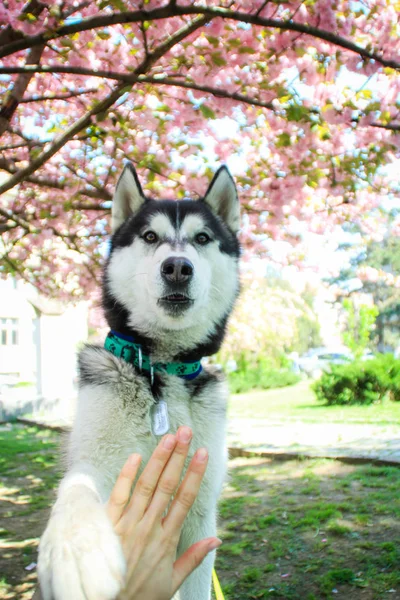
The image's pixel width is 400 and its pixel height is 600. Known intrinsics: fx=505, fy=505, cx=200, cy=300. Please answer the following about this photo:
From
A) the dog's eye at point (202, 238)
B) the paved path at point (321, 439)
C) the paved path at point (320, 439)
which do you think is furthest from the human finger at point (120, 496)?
the paved path at point (321, 439)

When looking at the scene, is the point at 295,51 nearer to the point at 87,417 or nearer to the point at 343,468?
the point at 87,417

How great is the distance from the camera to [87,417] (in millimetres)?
2248

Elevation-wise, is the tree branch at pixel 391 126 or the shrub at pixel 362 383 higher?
the tree branch at pixel 391 126

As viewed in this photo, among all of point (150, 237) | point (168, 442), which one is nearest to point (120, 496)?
point (168, 442)

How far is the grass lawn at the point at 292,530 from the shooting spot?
3689mm

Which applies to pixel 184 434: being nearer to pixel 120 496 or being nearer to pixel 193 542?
pixel 120 496

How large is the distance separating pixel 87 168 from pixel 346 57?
3.62m

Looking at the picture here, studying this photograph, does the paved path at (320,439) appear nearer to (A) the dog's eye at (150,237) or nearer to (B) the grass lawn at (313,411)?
(B) the grass lawn at (313,411)

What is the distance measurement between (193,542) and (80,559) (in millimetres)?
1107

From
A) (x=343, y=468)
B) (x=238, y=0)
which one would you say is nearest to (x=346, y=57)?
(x=238, y=0)

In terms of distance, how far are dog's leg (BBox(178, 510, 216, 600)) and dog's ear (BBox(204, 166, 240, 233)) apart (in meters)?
1.79

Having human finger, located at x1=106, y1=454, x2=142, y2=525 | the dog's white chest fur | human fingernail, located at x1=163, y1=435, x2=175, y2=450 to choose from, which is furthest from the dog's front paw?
the dog's white chest fur

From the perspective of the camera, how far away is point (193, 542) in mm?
2404

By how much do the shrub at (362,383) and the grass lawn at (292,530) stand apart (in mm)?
8238
